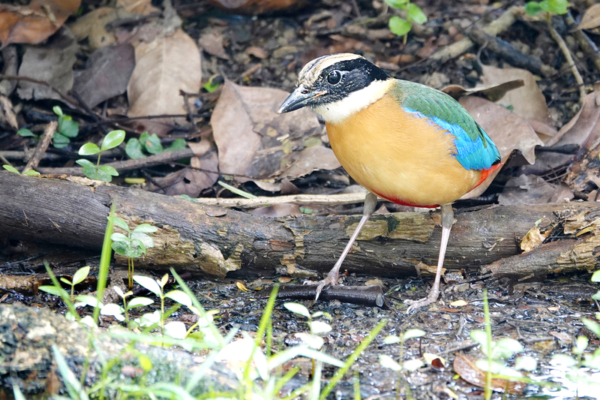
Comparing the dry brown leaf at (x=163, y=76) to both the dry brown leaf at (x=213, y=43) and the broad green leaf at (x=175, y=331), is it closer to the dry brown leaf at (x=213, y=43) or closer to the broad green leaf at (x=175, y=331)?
the dry brown leaf at (x=213, y=43)

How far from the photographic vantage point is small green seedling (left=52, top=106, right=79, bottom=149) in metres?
6.06

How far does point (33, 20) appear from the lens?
21.1 feet

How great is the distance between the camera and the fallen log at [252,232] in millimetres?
4297

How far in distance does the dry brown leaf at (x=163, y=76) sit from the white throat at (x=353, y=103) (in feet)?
8.74

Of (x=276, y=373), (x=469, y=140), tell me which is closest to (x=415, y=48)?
(x=469, y=140)

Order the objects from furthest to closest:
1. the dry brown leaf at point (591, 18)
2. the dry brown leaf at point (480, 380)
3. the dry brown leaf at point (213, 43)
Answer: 1. the dry brown leaf at point (213, 43)
2. the dry brown leaf at point (591, 18)
3. the dry brown leaf at point (480, 380)

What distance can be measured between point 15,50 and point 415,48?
4.29 m

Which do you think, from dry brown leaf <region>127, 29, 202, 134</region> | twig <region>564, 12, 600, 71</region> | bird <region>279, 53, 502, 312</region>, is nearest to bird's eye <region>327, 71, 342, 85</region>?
bird <region>279, 53, 502, 312</region>

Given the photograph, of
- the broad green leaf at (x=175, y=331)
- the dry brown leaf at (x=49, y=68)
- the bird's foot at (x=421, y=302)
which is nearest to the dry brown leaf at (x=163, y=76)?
the dry brown leaf at (x=49, y=68)

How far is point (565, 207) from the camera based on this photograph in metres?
4.49

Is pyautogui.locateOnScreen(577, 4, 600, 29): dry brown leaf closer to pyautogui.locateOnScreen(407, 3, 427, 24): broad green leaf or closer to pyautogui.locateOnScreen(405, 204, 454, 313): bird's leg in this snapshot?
pyautogui.locateOnScreen(407, 3, 427, 24): broad green leaf

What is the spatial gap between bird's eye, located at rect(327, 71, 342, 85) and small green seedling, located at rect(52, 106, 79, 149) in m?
2.98

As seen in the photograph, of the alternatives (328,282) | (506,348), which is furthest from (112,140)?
(506,348)

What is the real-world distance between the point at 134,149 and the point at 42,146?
0.82 m
